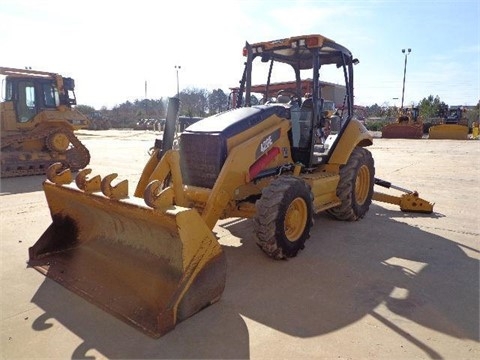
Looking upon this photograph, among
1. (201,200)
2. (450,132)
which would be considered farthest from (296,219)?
(450,132)

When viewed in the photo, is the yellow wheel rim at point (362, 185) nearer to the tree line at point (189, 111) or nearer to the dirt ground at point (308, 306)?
the dirt ground at point (308, 306)

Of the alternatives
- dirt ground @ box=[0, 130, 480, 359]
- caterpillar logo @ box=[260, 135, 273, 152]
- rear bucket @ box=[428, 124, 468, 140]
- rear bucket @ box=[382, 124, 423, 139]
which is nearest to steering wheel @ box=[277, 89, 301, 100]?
caterpillar logo @ box=[260, 135, 273, 152]

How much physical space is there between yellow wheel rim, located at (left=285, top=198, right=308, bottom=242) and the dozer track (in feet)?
30.3

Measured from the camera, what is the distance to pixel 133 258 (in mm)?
3650

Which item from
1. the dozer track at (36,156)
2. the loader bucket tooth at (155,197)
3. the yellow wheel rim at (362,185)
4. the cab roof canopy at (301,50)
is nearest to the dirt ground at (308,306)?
the yellow wheel rim at (362,185)

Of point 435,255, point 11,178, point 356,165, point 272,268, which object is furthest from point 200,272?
point 11,178

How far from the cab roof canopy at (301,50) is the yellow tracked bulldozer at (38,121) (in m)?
8.12

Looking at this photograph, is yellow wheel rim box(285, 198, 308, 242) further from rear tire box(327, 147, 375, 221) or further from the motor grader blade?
the motor grader blade

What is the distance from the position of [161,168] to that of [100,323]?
166cm

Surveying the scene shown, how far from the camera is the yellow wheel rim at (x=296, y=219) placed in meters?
4.31

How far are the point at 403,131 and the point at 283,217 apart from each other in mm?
27080

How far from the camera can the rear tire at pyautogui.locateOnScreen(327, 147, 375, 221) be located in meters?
5.70

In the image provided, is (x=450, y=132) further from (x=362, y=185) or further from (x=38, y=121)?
(x=38, y=121)

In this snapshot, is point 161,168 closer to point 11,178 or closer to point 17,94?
point 11,178
